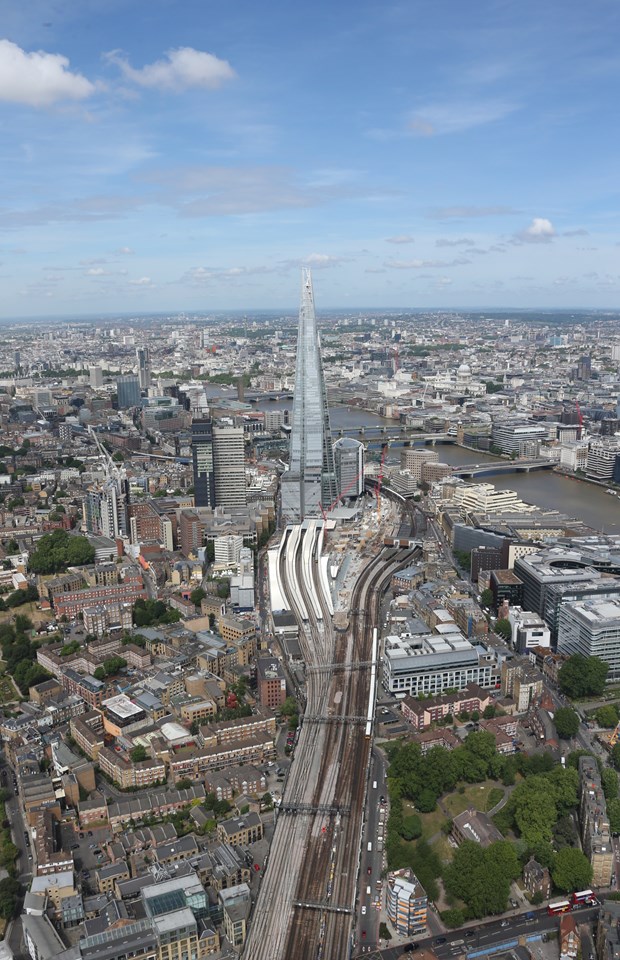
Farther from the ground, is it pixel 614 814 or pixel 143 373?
pixel 143 373

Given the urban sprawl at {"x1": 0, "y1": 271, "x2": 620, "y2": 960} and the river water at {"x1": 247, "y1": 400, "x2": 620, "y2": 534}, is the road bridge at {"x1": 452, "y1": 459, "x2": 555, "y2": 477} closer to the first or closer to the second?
the river water at {"x1": 247, "y1": 400, "x2": 620, "y2": 534}

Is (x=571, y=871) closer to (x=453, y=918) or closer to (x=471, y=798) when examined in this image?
(x=453, y=918)

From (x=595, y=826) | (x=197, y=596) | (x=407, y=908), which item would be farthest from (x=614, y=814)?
(x=197, y=596)

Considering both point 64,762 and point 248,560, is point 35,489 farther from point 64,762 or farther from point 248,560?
point 64,762

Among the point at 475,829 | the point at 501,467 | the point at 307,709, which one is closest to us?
the point at 475,829

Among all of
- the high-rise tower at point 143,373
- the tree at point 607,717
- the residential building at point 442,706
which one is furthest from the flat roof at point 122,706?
the high-rise tower at point 143,373

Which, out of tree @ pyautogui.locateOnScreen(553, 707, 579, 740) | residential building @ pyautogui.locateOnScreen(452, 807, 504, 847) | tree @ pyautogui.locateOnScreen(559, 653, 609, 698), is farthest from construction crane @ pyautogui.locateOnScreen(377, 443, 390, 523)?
residential building @ pyautogui.locateOnScreen(452, 807, 504, 847)
